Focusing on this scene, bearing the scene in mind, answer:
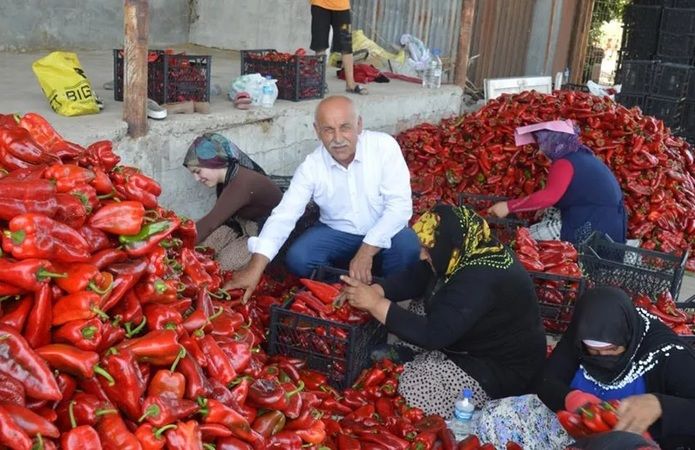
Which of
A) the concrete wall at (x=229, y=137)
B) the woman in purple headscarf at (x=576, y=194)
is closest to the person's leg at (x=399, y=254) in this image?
the woman in purple headscarf at (x=576, y=194)

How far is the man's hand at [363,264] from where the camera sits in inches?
158

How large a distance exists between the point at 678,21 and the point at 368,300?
10.0 meters

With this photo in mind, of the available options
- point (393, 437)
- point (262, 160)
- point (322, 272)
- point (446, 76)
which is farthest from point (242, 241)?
point (446, 76)

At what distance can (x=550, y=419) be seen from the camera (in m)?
3.15

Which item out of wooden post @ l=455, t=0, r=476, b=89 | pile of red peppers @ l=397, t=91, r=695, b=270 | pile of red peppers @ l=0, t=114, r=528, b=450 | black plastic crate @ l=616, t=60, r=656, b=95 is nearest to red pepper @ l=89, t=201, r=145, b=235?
pile of red peppers @ l=0, t=114, r=528, b=450

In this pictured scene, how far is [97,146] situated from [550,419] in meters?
2.10

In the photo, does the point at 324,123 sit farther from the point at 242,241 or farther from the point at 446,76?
the point at 446,76

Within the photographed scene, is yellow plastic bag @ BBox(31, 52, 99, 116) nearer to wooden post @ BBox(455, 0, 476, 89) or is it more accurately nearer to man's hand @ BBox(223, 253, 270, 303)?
man's hand @ BBox(223, 253, 270, 303)

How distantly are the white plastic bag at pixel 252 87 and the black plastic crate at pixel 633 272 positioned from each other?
2.50 meters

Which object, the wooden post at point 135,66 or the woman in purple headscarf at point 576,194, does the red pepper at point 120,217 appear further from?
the woman in purple headscarf at point 576,194

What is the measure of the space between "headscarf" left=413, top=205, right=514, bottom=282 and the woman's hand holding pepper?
29 centimetres

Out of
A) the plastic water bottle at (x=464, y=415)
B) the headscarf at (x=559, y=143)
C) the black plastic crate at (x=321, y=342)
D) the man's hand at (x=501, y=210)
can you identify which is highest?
the headscarf at (x=559, y=143)

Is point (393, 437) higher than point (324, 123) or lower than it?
lower

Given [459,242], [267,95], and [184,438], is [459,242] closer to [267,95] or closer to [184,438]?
[184,438]
